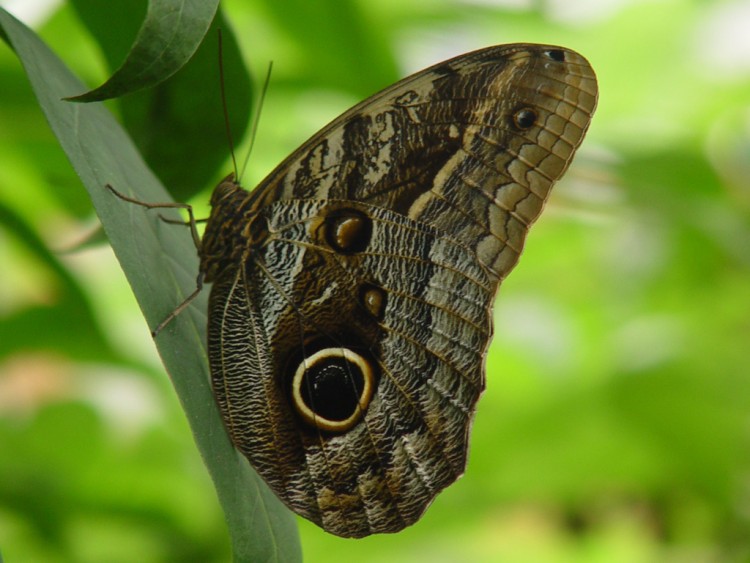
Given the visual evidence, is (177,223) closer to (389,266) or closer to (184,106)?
(184,106)

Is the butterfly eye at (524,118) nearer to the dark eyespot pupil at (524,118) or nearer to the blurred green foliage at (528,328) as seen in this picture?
the dark eyespot pupil at (524,118)

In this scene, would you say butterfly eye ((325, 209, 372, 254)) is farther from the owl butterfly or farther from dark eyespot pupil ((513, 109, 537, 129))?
dark eyespot pupil ((513, 109, 537, 129))

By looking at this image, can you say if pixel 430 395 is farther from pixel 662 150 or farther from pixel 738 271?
pixel 738 271

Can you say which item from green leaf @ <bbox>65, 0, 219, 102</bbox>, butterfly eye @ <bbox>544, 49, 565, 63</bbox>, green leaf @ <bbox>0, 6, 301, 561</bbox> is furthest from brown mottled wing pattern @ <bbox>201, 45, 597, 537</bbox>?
green leaf @ <bbox>65, 0, 219, 102</bbox>

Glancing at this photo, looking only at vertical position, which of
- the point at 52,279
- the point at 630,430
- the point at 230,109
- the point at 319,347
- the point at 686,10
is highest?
the point at 686,10

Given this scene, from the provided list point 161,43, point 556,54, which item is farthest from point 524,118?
point 161,43

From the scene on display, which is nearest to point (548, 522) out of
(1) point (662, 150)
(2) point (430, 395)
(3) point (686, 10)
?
(1) point (662, 150)

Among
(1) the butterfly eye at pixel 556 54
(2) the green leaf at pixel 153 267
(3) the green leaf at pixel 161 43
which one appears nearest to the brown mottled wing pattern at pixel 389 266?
(1) the butterfly eye at pixel 556 54
